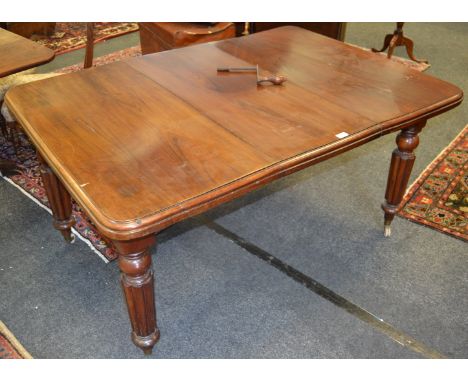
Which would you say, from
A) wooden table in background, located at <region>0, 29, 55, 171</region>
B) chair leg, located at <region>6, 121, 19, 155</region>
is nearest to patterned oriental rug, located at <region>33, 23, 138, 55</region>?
chair leg, located at <region>6, 121, 19, 155</region>

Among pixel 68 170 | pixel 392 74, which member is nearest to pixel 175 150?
pixel 68 170

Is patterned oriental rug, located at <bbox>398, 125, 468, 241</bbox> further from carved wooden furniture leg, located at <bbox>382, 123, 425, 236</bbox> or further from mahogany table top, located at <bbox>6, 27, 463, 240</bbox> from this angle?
mahogany table top, located at <bbox>6, 27, 463, 240</bbox>

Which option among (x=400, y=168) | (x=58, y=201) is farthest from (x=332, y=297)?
(x=58, y=201)

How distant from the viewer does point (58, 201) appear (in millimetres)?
1931

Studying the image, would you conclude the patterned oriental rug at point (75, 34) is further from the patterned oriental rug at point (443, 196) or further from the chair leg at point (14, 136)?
the patterned oriental rug at point (443, 196)

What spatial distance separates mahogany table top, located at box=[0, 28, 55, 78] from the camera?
1963mm

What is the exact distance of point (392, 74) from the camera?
73.5 inches

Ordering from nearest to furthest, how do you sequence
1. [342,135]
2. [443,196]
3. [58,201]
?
1. [342,135]
2. [58,201]
3. [443,196]

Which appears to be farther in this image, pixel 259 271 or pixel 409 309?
pixel 259 271

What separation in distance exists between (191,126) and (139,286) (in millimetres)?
509

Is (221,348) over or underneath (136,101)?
underneath

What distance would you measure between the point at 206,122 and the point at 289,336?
800mm

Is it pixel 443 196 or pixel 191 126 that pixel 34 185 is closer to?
pixel 191 126

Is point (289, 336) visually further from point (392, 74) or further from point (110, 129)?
point (392, 74)
